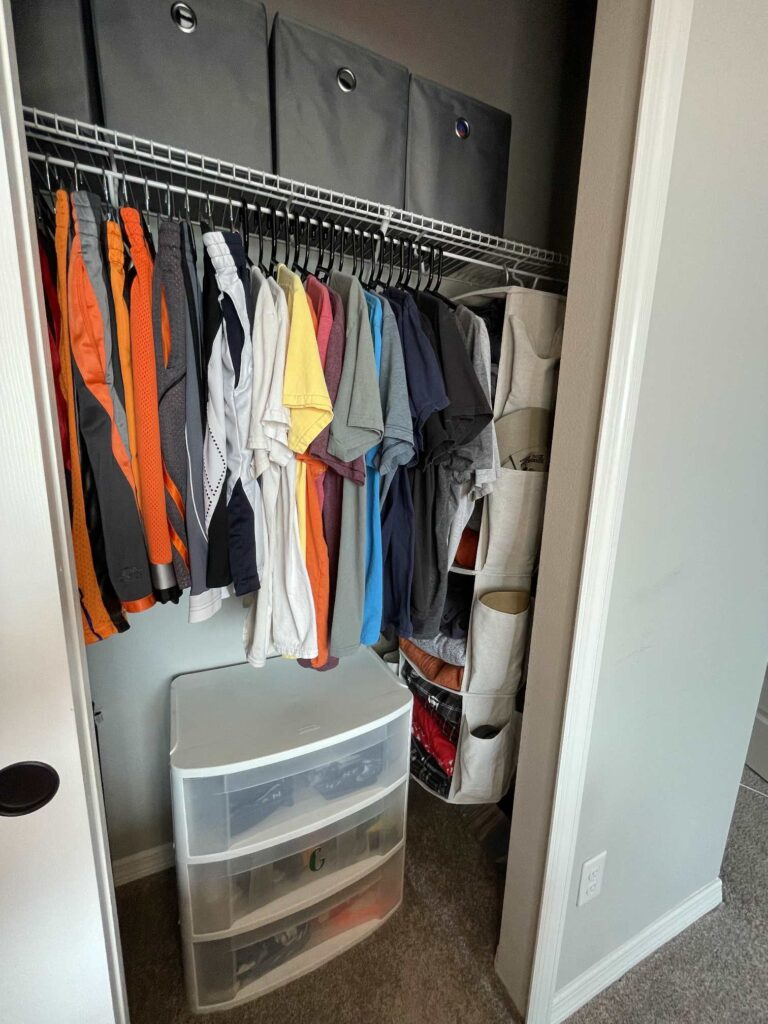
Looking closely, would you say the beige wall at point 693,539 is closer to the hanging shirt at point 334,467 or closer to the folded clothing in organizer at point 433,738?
the folded clothing in organizer at point 433,738

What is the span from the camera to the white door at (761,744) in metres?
1.88

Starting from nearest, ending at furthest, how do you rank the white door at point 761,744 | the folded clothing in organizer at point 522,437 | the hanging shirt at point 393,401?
the hanging shirt at point 393,401, the folded clothing in organizer at point 522,437, the white door at point 761,744

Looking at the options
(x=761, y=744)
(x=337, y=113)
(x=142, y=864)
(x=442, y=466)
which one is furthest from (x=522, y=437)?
(x=761, y=744)

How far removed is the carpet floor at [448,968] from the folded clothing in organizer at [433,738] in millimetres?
362

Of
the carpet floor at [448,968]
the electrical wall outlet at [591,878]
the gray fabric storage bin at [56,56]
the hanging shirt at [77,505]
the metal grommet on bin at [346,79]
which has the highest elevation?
the metal grommet on bin at [346,79]

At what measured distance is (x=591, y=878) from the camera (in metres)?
1.06

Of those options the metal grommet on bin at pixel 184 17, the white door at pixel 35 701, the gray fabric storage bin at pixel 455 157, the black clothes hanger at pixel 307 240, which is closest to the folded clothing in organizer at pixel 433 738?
the white door at pixel 35 701

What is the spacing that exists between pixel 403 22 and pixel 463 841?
238 centimetres

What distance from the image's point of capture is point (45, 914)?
1.72 ft

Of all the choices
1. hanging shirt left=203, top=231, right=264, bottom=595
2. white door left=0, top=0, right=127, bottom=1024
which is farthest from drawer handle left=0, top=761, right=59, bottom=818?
hanging shirt left=203, top=231, right=264, bottom=595

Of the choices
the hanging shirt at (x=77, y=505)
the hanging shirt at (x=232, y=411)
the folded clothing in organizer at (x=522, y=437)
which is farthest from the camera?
the folded clothing in organizer at (x=522, y=437)

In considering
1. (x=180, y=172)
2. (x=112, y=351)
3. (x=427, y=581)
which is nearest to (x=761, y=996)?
(x=427, y=581)

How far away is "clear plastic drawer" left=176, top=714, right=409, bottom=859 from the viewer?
3.24 ft

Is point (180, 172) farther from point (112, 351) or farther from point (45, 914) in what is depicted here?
point (45, 914)
